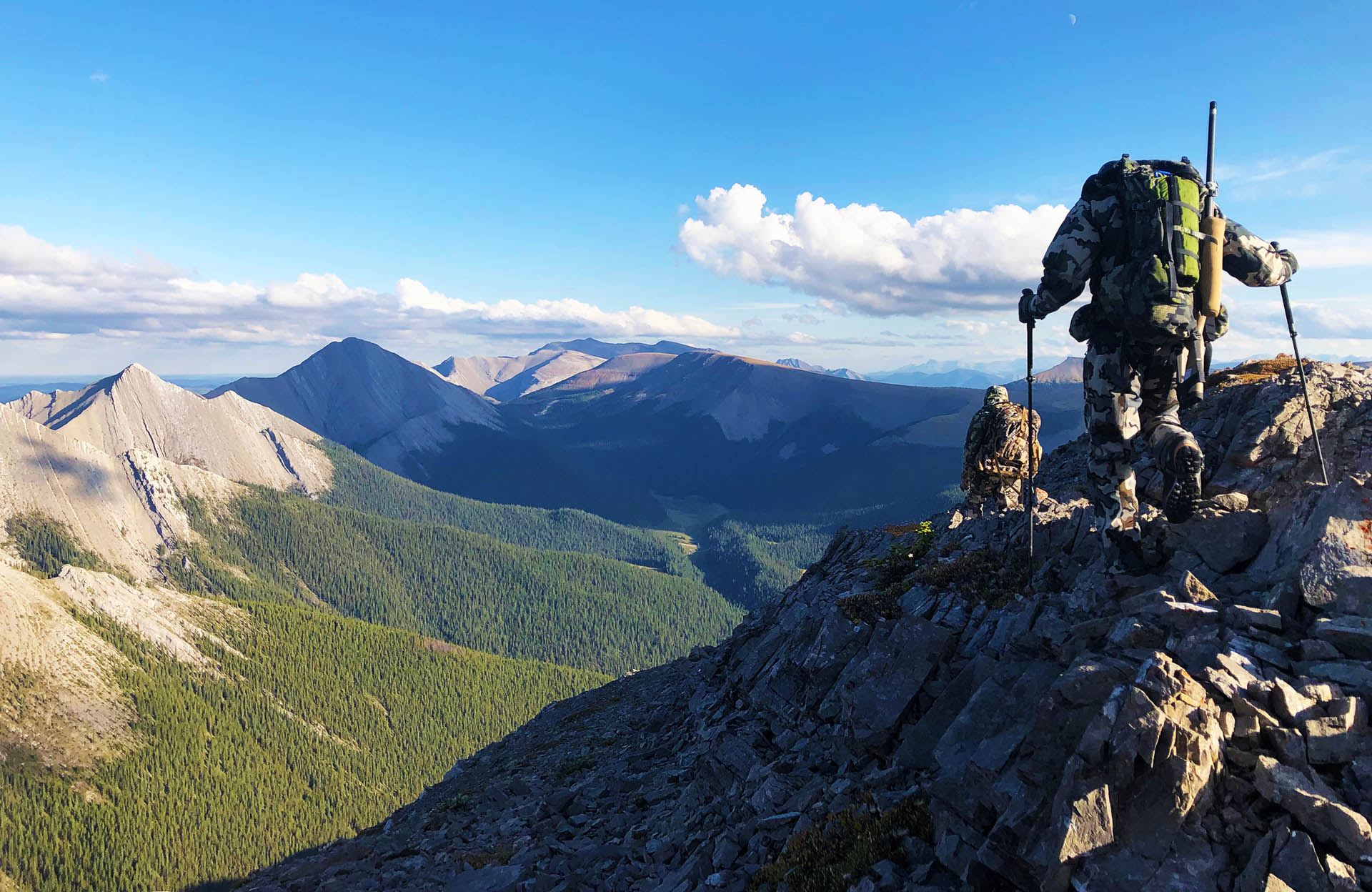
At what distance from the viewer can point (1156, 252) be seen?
12.5 m

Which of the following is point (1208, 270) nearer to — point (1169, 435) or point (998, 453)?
point (1169, 435)

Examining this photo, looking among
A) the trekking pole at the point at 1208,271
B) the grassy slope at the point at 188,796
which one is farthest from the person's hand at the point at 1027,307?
the grassy slope at the point at 188,796

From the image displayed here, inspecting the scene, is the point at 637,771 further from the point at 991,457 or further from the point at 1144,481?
the point at 1144,481

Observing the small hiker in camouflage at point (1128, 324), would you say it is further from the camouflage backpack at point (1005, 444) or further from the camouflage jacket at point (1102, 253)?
the camouflage backpack at point (1005, 444)

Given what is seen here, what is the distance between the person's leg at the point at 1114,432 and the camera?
13664 millimetres

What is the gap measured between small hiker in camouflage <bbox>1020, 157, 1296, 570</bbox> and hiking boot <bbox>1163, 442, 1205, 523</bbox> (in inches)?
0.6

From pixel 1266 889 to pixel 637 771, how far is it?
880 inches

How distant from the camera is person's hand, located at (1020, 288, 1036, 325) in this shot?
1471 centimetres

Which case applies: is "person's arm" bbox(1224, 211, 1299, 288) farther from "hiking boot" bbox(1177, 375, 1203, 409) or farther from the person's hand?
the person's hand

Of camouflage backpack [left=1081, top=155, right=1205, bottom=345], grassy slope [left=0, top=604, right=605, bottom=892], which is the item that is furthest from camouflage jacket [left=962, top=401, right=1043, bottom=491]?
grassy slope [left=0, top=604, right=605, bottom=892]

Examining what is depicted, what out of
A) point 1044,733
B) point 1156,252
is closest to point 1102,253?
point 1156,252

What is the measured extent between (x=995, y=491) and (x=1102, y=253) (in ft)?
48.2

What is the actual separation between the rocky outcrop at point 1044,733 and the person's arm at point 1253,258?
12.1 feet

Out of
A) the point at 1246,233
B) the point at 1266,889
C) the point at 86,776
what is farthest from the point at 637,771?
the point at 86,776
